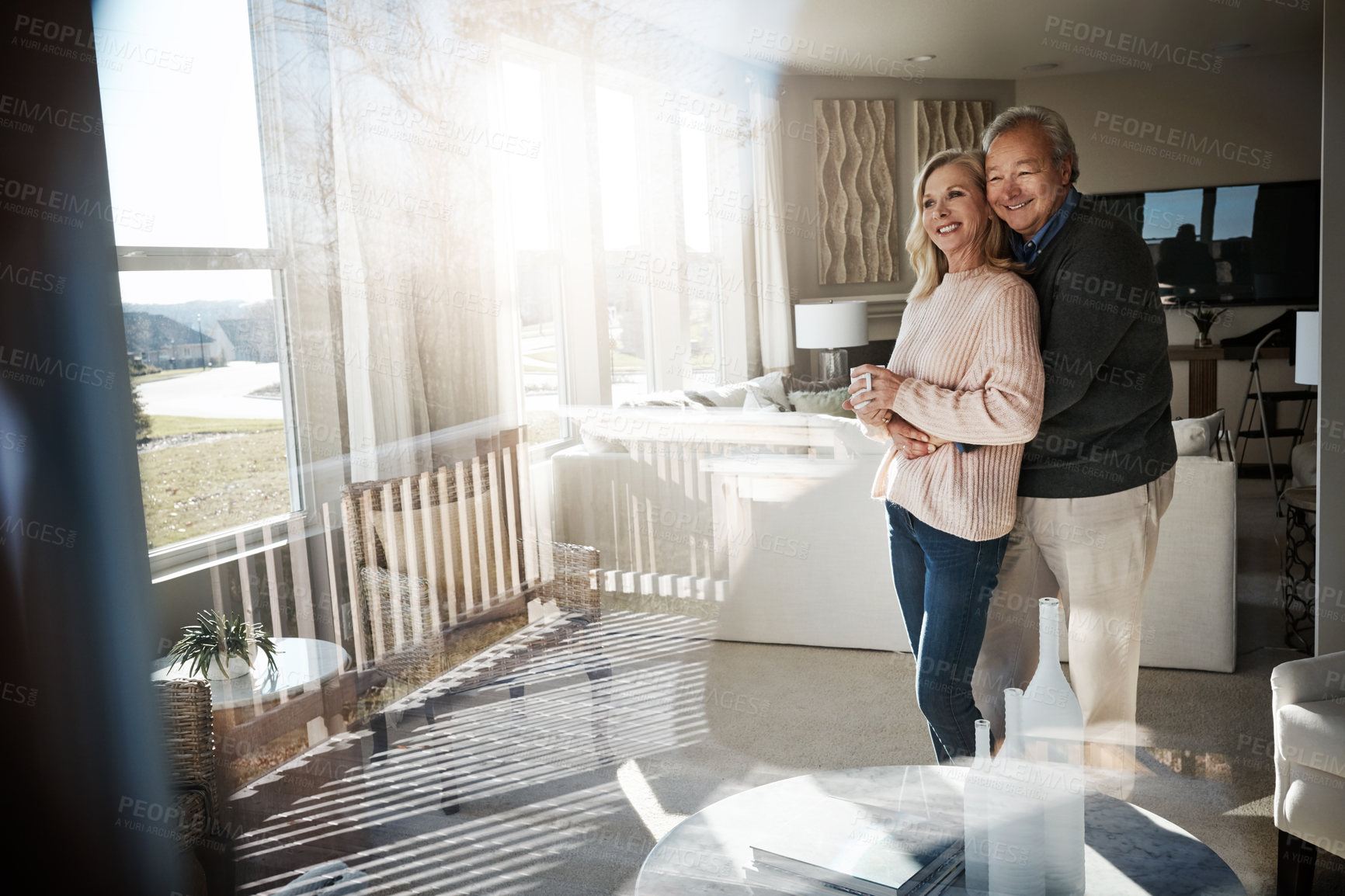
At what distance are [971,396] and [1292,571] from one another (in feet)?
5.31

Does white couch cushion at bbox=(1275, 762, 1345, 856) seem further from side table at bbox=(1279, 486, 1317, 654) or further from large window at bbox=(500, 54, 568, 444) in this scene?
large window at bbox=(500, 54, 568, 444)

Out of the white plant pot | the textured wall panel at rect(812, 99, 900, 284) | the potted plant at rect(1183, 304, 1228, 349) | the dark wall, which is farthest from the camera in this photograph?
the potted plant at rect(1183, 304, 1228, 349)

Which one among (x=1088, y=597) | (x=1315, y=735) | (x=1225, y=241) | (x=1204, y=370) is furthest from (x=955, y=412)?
(x=1225, y=241)

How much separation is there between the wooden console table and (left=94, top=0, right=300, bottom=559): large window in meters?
2.58

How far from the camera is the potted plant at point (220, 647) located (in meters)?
1.74

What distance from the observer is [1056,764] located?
3.15 feet

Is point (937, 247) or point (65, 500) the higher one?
point (937, 247)

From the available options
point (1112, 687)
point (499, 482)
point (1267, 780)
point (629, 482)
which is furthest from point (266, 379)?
point (1267, 780)

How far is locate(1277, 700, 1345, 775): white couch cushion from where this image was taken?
1.39 m

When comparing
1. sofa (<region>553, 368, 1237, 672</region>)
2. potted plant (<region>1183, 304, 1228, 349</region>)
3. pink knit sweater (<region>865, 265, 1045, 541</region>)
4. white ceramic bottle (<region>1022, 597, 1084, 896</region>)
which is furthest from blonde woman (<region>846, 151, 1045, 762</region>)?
potted plant (<region>1183, 304, 1228, 349</region>)

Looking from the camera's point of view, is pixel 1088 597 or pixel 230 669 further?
pixel 230 669

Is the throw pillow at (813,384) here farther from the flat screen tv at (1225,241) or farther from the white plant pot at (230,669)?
the flat screen tv at (1225,241)

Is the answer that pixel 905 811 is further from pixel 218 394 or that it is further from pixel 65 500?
pixel 218 394

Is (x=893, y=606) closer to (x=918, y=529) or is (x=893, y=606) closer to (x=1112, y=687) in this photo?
(x=1112, y=687)
